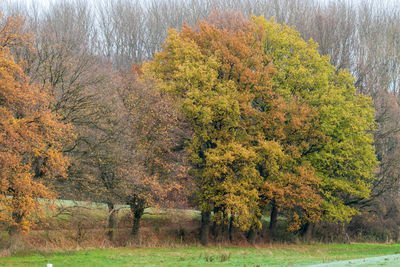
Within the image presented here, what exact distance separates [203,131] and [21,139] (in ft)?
47.3

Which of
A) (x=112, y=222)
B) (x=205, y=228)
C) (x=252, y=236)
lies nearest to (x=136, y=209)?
(x=112, y=222)

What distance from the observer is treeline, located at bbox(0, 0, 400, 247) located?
28845 millimetres

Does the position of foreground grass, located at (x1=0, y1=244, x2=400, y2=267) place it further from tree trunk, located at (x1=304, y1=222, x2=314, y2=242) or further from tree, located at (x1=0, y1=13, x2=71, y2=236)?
tree trunk, located at (x1=304, y1=222, x2=314, y2=242)

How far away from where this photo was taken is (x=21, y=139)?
2623cm

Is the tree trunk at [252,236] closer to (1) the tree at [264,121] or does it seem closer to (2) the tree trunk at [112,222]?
(1) the tree at [264,121]

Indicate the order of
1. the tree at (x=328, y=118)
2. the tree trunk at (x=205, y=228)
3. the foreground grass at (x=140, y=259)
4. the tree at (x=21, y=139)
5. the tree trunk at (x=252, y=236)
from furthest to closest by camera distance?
the tree trunk at (x=252, y=236) < the tree at (x=328, y=118) < the tree trunk at (x=205, y=228) < the tree at (x=21, y=139) < the foreground grass at (x=140, y=259)

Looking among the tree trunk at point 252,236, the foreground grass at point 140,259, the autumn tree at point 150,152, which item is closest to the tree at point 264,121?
the autumn tree at point 150,152

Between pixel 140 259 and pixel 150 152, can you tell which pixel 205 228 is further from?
pixel 140 259

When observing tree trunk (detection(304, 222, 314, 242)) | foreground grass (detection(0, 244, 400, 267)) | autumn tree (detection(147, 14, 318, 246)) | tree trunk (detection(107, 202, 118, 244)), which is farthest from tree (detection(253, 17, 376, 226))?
tree trunk (detection(107, 202, 118, 244))

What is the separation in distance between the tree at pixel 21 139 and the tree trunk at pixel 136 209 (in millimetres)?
6982

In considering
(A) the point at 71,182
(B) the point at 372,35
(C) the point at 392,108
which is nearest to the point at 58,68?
(A) the point at 71,182

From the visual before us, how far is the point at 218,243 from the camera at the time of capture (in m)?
39.2

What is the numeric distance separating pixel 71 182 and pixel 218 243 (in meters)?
13.0

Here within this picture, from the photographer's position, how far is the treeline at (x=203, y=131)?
28845 millimetres
